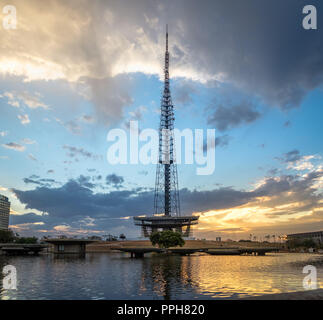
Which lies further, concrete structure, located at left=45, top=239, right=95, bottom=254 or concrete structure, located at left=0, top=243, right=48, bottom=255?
concrete structure, located at left=0, top=243, right=48, bottom=255

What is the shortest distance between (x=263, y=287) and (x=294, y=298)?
90.6 ft

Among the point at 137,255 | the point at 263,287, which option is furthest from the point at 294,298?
the point at 137,255

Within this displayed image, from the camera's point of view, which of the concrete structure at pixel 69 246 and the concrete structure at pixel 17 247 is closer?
the concrete structure at pixel 69 246

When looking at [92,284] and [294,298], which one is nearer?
[294,298]

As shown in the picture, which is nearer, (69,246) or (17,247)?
(69,246)

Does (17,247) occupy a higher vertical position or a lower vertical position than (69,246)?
lower

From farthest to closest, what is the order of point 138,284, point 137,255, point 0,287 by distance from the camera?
point 137,255
point 138,284
point 0,287

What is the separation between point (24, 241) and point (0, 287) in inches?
6554

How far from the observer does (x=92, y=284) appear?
145 ft
